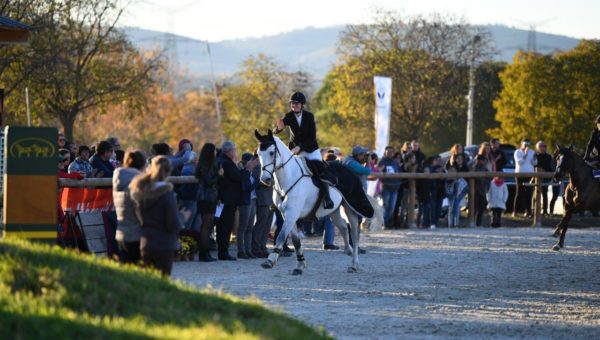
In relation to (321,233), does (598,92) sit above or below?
above

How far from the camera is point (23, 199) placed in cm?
1402

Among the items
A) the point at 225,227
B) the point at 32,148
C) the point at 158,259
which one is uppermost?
the point at 32,148

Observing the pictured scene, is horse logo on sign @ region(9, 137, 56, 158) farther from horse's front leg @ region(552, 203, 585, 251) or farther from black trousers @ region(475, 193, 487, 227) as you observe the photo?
black trousers @ region(475, 193, 487, 227)

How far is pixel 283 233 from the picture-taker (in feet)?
61.4

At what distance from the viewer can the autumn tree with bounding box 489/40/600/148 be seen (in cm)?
6850

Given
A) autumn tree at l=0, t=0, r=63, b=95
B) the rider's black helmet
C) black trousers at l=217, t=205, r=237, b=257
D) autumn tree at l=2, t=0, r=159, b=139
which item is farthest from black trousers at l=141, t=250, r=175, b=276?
autumn tree at l=2, t=0, r=159, b=139

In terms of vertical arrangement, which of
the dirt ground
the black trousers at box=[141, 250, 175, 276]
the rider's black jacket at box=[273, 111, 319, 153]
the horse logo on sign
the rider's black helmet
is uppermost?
the rider's black helmet

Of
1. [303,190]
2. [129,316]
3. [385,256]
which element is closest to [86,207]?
[303,190]

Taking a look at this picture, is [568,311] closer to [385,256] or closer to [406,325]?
[406,325]

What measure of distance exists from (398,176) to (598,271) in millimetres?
10720

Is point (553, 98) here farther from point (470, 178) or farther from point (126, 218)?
point (126, 218)

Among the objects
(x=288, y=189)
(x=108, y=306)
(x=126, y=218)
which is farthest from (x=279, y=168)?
(x=108, y=306)

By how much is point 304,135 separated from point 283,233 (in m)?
1.79

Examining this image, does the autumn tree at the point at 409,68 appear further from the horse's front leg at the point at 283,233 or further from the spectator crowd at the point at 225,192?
the horse's front leg at the point at 283,233
